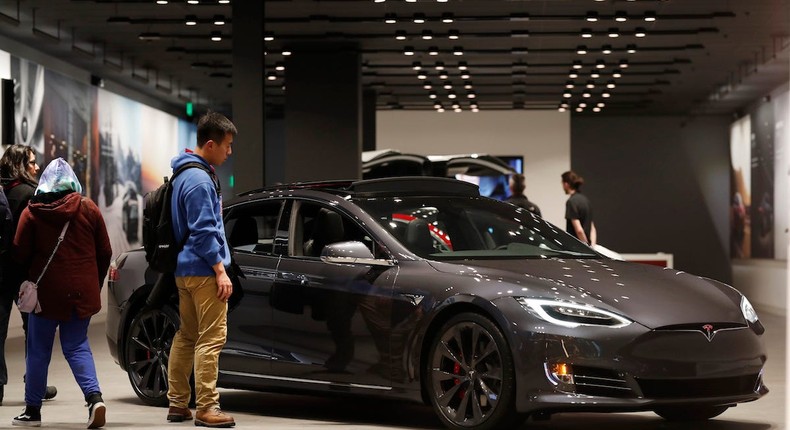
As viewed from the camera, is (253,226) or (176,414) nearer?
(176,414)

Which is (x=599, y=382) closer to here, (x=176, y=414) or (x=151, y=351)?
(x=176, y=414)

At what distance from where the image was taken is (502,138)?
34.2m

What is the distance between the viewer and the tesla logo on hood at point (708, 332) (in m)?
6.93

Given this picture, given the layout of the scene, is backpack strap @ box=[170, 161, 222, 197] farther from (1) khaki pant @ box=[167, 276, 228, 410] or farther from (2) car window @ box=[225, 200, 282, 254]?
(2) car window @ box=[225, 200, 282, 254]

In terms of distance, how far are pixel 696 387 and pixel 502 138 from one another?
27.4 metres

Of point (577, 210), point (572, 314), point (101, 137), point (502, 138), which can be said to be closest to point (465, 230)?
point (572, 314)

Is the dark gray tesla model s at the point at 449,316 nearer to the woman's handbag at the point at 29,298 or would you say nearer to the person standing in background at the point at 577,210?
the woman's handbag at the point at 29,298

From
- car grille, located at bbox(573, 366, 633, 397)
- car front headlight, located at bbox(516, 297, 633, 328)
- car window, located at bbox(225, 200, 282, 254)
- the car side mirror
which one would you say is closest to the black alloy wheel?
car window, located at bbox(225, 200, 282, 254)

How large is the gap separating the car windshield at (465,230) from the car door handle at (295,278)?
56cm

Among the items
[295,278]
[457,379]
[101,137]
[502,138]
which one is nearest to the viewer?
[457,379]

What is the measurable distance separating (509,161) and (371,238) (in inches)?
1032

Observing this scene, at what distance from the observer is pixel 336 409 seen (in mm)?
8805

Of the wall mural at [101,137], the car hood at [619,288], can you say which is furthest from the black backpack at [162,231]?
the wall mural at [101,137]

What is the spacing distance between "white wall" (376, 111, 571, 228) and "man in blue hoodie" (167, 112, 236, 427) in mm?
26071
